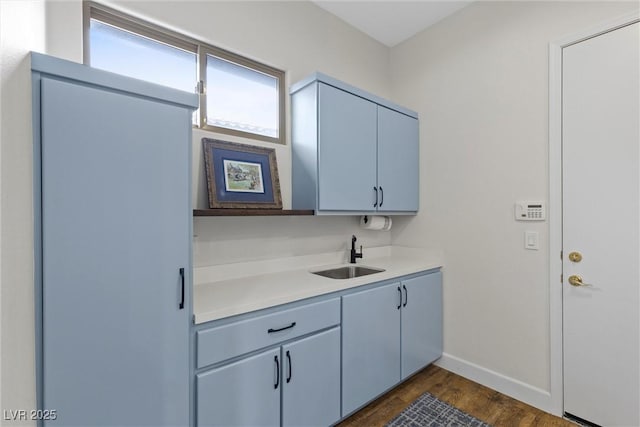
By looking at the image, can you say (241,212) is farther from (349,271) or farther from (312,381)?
(349,271)

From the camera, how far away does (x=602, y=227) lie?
1.77 meters

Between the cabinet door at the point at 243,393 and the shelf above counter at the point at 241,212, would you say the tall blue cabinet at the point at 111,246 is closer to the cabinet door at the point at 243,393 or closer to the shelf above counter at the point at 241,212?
the cabinet door at the point at 243,393

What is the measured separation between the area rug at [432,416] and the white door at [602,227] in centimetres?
65

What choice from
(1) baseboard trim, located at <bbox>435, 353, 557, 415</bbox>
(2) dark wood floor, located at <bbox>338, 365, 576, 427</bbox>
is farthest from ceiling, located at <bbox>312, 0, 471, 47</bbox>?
(2) dark wood floor, located at <bbox>338, 365, 576, 427</bbox>

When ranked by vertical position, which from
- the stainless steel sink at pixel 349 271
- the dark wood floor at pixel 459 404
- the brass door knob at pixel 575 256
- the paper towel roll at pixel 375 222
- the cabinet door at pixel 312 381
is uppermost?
the paper towel roll at pixel 375 222

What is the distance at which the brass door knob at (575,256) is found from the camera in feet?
6.11

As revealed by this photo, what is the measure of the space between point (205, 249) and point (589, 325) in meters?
2.32

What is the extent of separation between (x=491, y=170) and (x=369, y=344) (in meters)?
1.52

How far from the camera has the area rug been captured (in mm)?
1865

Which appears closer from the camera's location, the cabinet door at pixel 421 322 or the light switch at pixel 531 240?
the light switch at pixel 531 240

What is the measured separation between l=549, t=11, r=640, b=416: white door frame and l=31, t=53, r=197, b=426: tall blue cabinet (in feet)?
6.96

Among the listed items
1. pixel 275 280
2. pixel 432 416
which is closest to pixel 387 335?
pixel 432 416

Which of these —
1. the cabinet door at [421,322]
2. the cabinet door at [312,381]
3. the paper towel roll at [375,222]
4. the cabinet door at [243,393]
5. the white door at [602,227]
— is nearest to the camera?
the cabinet door at [243,393]

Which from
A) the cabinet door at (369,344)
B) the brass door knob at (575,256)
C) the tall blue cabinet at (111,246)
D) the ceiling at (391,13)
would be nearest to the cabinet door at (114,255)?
the tall blue cabinet at (111,246)
